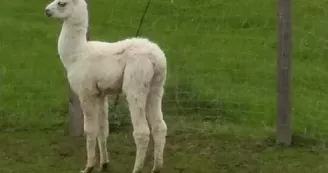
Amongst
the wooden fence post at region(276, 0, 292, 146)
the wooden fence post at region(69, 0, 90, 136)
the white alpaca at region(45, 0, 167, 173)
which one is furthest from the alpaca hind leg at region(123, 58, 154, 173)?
the wooden fence post at region(276, 0, 292, 146)

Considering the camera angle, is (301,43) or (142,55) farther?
(301,43)

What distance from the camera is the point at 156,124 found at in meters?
6.33

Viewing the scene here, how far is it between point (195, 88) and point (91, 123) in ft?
8.68

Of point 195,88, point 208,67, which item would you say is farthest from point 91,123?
point 208,67

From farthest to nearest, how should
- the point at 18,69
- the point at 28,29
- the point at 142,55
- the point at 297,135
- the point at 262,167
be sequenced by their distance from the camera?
the point at 28,29, the point at 18,69, the point at 297,135, the point at 262,167, the point at 142,55

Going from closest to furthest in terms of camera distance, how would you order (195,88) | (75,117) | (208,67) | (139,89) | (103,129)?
1. (139,89)
2. (103,129)
3. (75,117)
4. (195,88)
5. (208,67)

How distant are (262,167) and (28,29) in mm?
6085

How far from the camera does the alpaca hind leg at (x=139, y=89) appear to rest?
612 cm

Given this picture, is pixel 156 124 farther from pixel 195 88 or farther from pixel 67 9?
pixel 195 88

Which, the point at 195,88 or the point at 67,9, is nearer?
the point at 67,9

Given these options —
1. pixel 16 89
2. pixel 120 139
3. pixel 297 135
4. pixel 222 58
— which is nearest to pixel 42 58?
pixel 16 89

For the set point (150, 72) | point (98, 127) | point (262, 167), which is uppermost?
point (150, 72)

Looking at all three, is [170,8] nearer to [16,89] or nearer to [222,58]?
[222,58]

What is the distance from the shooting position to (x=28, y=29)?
11875 mm
